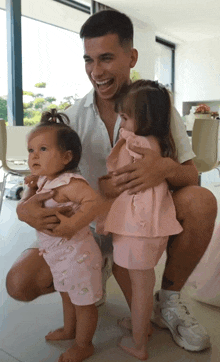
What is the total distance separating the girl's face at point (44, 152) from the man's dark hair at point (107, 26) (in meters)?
0.39

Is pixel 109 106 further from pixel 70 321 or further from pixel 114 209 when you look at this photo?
pixel 70 321

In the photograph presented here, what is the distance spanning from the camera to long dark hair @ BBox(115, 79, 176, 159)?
1.02 metres

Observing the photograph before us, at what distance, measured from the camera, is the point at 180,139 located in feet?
3.87

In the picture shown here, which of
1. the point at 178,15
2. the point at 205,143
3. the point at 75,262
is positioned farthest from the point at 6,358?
the point at 178,15

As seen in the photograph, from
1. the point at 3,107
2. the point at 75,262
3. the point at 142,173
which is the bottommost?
the point at 75,262

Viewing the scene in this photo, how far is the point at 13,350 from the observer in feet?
3.52

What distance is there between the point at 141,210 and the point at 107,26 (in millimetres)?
599

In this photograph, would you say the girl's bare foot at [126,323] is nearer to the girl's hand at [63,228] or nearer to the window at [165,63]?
the girl's hand at [63,228]

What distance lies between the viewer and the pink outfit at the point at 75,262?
97 centimetres

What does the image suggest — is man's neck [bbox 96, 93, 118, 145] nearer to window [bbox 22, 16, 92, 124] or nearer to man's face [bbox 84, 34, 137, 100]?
man's face [bbox 84, 34, 137, 100]

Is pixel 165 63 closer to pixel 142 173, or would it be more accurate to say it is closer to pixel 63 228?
pixel 142 173

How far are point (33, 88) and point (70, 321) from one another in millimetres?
4194

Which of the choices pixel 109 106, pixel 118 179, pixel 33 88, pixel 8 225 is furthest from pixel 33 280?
pixel 33 88

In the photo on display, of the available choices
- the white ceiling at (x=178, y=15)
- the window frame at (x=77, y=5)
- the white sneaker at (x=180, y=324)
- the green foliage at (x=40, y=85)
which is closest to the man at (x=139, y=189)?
the white sneaker at (x=180, y=324)
